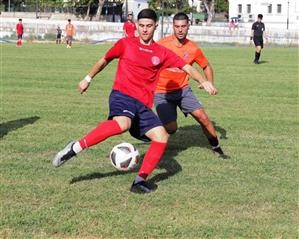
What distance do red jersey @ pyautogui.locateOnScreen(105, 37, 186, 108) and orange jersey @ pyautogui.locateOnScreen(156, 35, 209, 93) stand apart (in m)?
1.60

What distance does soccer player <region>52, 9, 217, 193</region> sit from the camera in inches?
272

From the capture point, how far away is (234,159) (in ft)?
28.9

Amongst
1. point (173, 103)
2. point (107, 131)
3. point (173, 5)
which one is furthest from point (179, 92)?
point (173, 5)

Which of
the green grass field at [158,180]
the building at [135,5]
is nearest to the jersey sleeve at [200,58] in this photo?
the green grass field at [158,180]

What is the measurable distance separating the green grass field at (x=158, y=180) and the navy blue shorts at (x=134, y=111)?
2.30 ft

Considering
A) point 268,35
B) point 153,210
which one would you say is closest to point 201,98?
point 153,210

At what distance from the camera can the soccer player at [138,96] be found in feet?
22.7

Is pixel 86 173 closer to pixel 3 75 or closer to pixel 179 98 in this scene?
pixel 179 98

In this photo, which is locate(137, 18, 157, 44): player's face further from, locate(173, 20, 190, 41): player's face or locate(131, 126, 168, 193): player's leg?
locate(173, 20, 190, 41): player's face

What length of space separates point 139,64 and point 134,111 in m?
0.52

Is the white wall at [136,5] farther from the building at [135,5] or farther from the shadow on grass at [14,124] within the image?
the shadow on grass at [14,124]

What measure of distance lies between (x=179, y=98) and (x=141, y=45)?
1977 millimetres

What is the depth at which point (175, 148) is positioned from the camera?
9430mm

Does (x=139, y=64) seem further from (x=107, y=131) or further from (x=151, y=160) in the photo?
(x=151, y=160)
